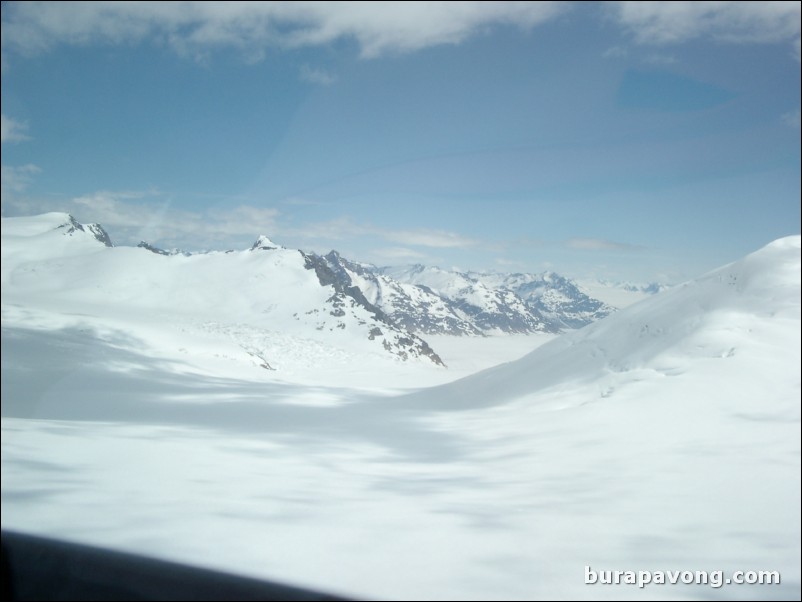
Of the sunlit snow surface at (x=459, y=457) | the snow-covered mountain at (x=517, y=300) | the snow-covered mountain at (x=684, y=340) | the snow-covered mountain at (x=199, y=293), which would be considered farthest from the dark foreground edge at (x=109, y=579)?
the snow-covered mountain at (x=517, y=300)

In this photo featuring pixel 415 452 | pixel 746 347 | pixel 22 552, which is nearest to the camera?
pixel 22 552

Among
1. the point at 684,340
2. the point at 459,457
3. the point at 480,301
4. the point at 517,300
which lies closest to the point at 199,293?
the point at 517,300

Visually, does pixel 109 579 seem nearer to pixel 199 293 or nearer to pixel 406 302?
pixel 199 293

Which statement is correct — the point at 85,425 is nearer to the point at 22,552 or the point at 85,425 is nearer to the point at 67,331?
the point at 22,552

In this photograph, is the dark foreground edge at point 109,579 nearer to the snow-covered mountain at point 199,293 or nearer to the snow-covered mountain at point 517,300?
the snow-covered mountain at point 199,293

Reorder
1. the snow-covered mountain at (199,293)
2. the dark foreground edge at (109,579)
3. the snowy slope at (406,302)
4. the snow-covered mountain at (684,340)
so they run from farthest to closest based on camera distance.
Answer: the snowy slope at (406,302) < the snow-covered mountain at (199,293) < the snow-covered mountain at (684,340) < the dark foreground edge at (109,579)

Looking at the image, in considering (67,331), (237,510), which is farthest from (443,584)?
(67,331)
